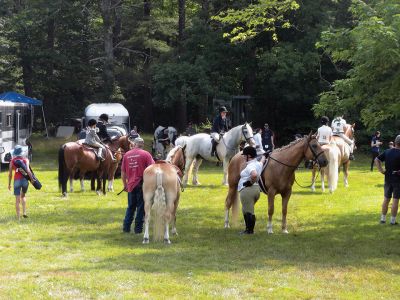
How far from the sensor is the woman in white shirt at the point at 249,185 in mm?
13812

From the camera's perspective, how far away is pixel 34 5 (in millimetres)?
43719


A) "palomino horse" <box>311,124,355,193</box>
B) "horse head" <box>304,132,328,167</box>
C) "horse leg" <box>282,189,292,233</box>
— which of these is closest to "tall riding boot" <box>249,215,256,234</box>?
"horse leg" <box>282,189,292,233</box>

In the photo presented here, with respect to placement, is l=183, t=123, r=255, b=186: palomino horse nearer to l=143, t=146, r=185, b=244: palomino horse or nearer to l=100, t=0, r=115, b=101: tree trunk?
l=143, t=146, r=185, b=244: palomino horse

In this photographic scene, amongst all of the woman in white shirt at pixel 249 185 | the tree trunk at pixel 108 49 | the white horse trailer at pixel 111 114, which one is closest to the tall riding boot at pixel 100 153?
the woman in white shirt at pixel 249 185

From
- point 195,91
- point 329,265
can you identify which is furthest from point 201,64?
point 329,265

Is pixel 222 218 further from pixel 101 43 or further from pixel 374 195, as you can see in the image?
pixel 101 43

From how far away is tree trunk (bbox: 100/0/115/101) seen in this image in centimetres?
4312

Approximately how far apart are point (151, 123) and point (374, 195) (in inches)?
1142

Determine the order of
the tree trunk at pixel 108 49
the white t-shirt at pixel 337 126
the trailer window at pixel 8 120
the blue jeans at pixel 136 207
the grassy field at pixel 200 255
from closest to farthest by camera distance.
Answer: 1. the grassy field at pixel 200 255
2. the blue jeans at pixel 136 207
3. the white t-shirt at pixel 337 126
4. the trailer window at pixel 8 120
5. the tree trunk at pixel 108 49

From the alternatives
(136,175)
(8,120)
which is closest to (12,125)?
(8,120)

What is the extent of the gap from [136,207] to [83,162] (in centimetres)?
673

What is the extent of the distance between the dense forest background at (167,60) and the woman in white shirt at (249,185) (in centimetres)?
1728

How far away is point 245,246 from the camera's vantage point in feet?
42.7

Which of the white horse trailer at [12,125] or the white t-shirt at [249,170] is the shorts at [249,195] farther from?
the white horse trailer at [12,125]
